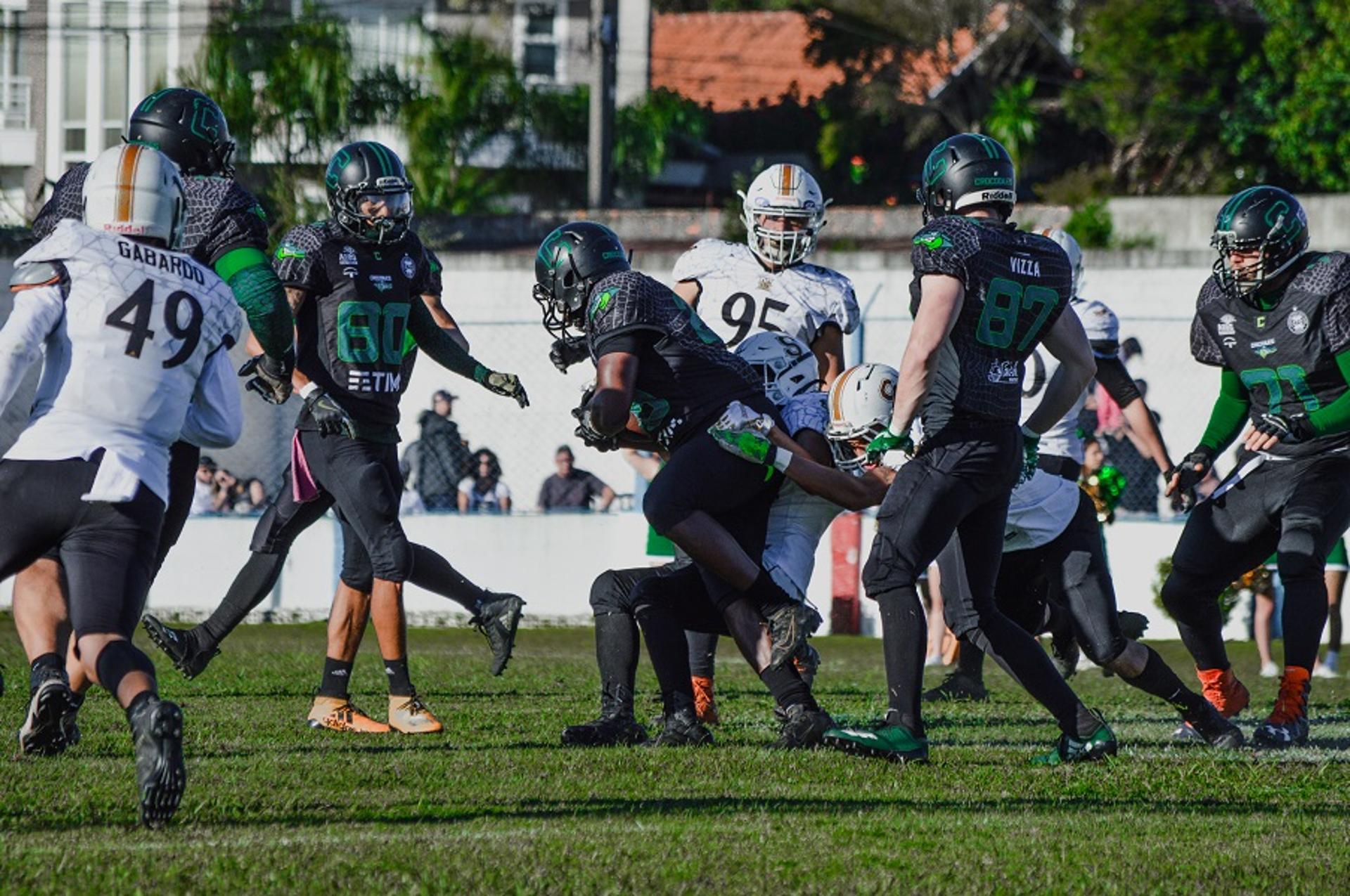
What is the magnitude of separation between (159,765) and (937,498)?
8.68 feet

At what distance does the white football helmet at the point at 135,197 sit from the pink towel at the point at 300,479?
→ 7.50 ft

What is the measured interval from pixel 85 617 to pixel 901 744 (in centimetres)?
256

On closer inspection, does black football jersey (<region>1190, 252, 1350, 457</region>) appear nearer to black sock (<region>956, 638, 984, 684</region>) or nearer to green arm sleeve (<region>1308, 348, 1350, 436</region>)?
green arm sleeve (<region>1308, 348, 1350, 436</region>)

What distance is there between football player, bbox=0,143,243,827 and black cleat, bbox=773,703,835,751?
2278 mm

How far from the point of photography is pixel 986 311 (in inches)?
245

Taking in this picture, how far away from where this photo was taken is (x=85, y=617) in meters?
4.99

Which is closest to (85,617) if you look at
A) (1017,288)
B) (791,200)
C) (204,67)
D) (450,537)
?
(1017,288)

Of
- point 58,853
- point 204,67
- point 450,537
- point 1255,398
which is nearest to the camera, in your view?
point 58,853

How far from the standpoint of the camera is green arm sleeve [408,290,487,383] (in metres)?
7.82

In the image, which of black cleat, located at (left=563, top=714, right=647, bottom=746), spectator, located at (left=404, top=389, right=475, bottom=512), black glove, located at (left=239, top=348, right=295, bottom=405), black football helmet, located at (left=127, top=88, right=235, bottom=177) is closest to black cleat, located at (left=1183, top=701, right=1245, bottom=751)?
black cleat, located at (left=563, top=714, right=647, bottom=746)

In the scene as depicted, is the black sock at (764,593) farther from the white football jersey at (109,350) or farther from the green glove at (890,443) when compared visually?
the white football jersey at (109,350)

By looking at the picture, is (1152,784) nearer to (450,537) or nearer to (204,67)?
(450,537)

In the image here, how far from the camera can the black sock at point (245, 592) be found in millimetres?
8023

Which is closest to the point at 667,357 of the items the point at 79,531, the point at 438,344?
the point at 438,344
